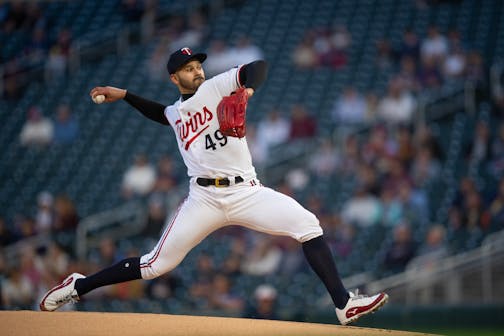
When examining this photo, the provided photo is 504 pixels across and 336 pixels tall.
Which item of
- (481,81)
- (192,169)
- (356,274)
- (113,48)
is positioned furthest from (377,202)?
(113,48)

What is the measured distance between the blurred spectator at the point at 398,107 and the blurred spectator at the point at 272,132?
121 centimetres

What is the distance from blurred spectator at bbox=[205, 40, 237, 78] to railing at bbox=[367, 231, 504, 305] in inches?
208

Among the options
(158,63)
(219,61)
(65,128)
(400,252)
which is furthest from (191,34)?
(400,252)

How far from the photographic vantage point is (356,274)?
10523 mm

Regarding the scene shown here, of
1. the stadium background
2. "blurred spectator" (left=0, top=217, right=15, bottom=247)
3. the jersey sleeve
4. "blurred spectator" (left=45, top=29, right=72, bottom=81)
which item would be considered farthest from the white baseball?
"blurred spectator" (left=45, top=29, right=72, bottom=81)

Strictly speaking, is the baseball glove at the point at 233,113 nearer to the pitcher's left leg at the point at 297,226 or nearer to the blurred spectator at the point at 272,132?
the pitcher's left leg at the point at 297,226

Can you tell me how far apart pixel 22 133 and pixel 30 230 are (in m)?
2.64

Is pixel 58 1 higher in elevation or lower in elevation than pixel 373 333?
lower

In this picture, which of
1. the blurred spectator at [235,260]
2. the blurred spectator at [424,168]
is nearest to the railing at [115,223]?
the blurred spectator at [235,260]

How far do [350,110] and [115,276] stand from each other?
7.22 metres

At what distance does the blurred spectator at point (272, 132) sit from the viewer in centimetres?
1265

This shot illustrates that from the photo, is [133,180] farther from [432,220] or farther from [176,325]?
[176,325]

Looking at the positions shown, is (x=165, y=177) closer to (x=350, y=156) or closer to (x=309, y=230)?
(x=350, y=156)

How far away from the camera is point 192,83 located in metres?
6.04
